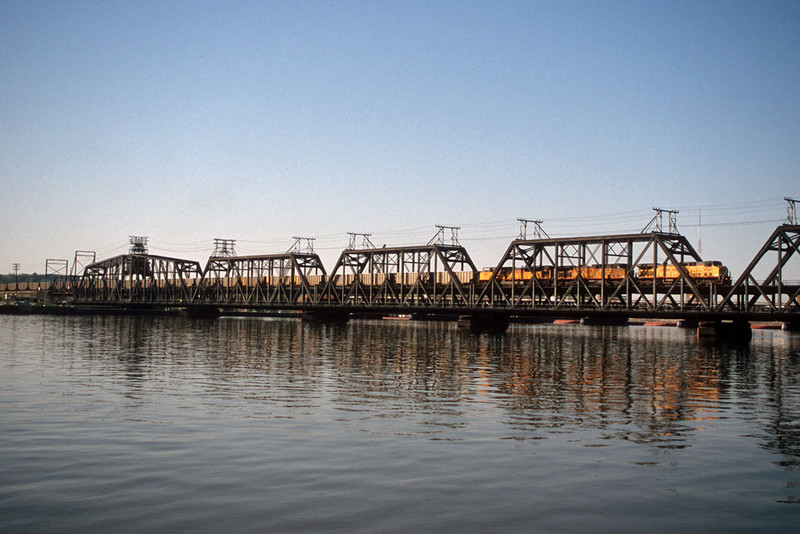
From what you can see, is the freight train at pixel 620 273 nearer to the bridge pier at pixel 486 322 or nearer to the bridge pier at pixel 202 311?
the bridge pier at pixel 486 322

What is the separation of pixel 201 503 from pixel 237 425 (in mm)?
8859

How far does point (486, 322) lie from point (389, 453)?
10260cm

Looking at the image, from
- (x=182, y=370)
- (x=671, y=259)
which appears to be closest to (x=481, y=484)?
(x=182, y=370)

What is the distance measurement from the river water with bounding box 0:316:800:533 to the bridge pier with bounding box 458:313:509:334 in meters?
78.8

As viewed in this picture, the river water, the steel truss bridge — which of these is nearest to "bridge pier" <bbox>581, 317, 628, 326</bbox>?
the steel truss bridge

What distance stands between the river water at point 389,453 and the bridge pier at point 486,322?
78.8 m

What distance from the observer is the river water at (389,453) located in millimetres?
14133

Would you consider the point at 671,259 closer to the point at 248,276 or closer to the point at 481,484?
the point at 481,484

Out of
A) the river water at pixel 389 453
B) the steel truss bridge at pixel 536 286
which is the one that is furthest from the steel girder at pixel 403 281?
the river water at pixel 389 453

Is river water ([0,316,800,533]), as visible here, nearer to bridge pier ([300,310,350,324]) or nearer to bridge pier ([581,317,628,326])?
bridge pier ([300,310,350,324])

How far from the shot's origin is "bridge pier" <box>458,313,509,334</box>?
120 meters

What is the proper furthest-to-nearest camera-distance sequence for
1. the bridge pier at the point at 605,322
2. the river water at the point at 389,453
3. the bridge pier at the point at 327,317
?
the bridge pier at the point at 605,322
the bridge pier at the point at 327,317
the river water at the point at 389,453

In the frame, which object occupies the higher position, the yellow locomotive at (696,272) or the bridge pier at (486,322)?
the yellow locomotive at (696,272)

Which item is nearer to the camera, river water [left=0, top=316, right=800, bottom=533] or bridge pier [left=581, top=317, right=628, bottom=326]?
river water [left=0, top=316, right=800, bottom=533]
